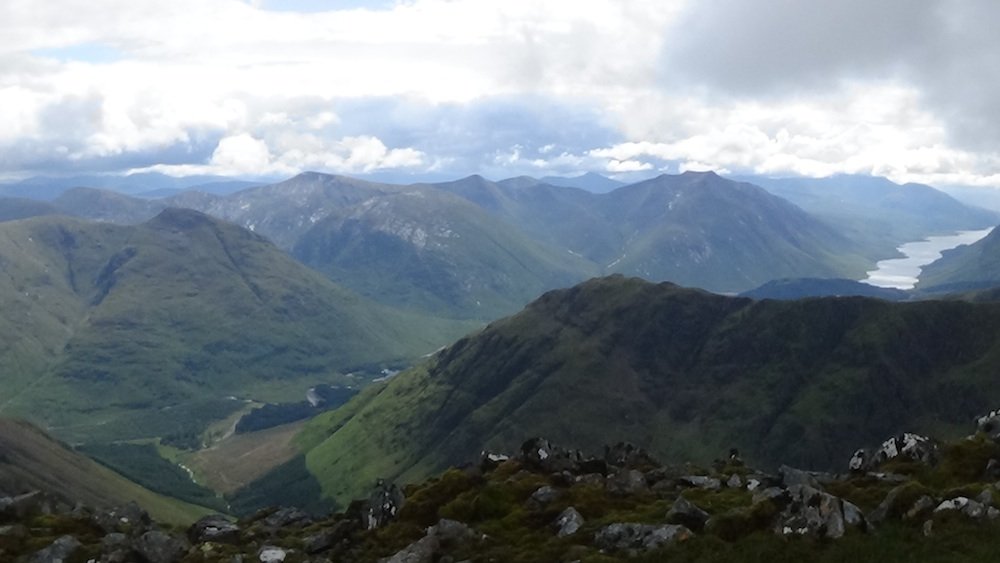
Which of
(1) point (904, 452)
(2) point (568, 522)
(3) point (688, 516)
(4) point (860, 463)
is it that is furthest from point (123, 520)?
(1) point (904, 452)

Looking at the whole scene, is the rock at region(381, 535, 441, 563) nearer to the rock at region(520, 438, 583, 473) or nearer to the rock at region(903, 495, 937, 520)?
the rock at region(520, 438, 583, 473)

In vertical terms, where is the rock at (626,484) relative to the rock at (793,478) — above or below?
below

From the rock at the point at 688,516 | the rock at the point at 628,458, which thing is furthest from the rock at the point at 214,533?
the rock at the point at 688,516

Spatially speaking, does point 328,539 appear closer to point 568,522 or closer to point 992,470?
point 568,522

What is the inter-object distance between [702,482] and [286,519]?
5815cm

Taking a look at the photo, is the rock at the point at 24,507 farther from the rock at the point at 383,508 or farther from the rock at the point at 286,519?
the rock at the point at 383,508

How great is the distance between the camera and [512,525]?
256 ft

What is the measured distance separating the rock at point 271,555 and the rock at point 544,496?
25.2 m

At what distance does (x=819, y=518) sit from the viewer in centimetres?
5978

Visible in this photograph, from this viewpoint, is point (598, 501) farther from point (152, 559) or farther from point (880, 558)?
point (152, 559)

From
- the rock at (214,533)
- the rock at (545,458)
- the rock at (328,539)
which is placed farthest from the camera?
the rock at (545,458)

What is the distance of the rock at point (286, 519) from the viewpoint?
111m

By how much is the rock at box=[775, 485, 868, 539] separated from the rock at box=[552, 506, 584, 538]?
1863cm

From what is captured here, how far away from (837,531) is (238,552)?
58678mm
